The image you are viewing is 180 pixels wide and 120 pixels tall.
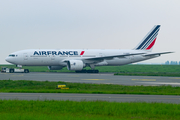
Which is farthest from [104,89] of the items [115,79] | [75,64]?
[75,64]

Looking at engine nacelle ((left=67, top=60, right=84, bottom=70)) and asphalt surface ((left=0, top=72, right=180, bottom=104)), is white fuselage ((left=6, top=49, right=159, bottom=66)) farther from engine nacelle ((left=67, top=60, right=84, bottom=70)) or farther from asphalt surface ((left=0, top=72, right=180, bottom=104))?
asphalt surface ((left=0, top=72, right=180, bottom=104))

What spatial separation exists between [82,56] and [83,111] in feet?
134

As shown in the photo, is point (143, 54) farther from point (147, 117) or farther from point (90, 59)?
point (147, 117)

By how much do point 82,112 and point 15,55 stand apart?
132 ft

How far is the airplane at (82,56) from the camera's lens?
49.4 m

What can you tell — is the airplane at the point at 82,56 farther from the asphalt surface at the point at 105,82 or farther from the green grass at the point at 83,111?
the green grass at the point at 83,111

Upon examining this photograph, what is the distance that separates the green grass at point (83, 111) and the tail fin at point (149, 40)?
46719 millimetres

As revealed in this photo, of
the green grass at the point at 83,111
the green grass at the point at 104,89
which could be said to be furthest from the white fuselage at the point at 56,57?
the green grass at the point at 83,111

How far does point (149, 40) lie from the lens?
195 feet

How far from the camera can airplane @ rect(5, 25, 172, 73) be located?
49.4 m

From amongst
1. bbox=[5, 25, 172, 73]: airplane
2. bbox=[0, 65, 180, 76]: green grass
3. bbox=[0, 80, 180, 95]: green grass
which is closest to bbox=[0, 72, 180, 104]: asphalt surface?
bbox=[0, 80, 180, 95]: green grass

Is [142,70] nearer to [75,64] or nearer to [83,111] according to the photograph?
[75,64]

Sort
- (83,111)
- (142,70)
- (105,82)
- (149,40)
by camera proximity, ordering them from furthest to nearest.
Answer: (142,70) → (149,40) → (105,82) → (83,111)

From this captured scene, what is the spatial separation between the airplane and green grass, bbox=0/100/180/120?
116ft
